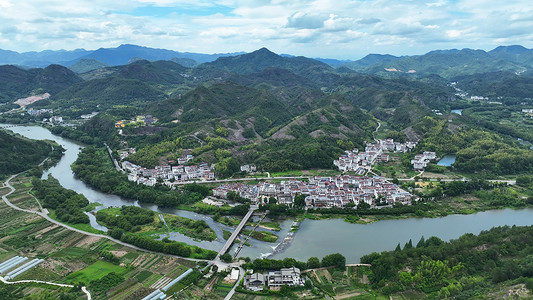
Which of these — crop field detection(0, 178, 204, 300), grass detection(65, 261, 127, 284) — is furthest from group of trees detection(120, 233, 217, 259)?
grass detection(65, 261, 127, 284)

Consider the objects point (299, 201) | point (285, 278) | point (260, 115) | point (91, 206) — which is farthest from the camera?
point (260, 115)

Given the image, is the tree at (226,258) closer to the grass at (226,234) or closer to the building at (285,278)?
the building at (285,278)

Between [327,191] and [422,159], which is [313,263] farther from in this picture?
[422,159]

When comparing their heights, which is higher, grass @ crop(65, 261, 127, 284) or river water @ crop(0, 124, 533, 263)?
river water @ crop(0, 124, 533, 263)

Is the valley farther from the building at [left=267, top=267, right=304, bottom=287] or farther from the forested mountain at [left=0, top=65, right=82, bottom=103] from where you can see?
the forested mountain at [left=0, top=65, right=82, bottom=103]

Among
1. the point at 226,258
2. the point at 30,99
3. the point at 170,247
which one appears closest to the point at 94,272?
the point at 170,247

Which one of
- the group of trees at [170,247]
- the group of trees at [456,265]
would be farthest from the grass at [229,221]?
the group of trees at [456,265]
